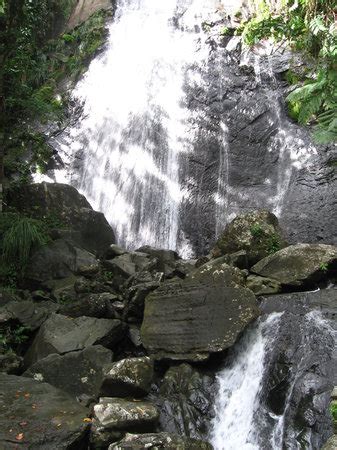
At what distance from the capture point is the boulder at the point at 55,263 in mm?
8086

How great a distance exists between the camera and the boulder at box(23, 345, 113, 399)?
5.43m

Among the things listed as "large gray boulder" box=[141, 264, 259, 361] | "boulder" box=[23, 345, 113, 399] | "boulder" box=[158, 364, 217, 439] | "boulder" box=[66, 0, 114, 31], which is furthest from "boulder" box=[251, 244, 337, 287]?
"boulder" box=[66, 0, 114, 31]

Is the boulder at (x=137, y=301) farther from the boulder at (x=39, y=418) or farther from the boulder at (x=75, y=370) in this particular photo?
the boulder at (x=39, y=418)

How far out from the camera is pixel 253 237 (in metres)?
7.88

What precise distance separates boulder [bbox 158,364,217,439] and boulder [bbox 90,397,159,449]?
0.43 meters

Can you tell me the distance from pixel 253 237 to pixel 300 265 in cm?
132

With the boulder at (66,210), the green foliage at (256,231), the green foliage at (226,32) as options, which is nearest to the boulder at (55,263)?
the boulder at (66,210)

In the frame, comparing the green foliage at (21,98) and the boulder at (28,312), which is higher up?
the green foliage at (21,98)

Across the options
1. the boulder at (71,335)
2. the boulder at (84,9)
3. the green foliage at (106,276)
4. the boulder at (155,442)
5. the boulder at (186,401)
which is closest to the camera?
the boulder at (155,442)

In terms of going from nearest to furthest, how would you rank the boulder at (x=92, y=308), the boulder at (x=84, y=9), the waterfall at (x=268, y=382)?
the waterfall at (x=268, y=382), the boulder at (x=92, y=308), the boulder at (x=84, y=9)

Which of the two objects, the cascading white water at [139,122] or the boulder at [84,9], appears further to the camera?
the boulder at [84,9]

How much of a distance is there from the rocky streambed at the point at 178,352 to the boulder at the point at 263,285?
0.02 metres

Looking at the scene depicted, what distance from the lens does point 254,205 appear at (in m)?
10.5

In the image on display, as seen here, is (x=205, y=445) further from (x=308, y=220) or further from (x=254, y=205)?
(x=254, y=205)
